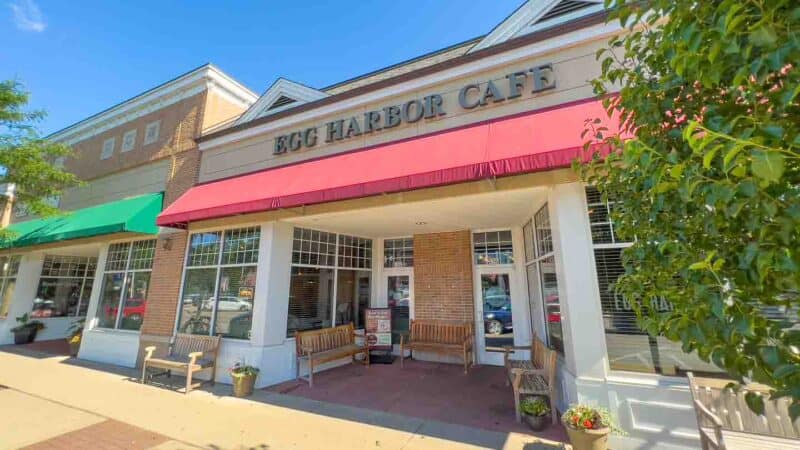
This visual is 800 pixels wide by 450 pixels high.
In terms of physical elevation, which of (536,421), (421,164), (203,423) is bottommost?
(203,423)

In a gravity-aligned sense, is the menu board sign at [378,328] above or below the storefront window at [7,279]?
below

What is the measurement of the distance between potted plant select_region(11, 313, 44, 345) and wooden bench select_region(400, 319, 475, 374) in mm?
15096

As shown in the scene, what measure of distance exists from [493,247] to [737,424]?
19.4 feet

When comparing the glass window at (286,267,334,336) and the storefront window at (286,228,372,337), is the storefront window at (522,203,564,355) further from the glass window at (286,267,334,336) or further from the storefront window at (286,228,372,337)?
the glass window at (286,267,334,336)

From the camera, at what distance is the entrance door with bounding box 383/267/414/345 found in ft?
32.6

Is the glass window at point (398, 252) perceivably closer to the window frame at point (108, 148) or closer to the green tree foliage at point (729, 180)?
the green tree foliage at point (729, 180)

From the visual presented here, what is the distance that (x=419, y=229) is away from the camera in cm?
951

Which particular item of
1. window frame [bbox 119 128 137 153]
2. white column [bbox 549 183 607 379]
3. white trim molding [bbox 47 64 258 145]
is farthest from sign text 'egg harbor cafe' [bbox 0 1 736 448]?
window frame [bbox 119 128 137 153]

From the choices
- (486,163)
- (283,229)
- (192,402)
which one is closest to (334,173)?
(283,229)

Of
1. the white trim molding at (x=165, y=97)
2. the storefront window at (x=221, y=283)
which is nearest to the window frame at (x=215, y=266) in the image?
the storefront window at (x=221, y=283)

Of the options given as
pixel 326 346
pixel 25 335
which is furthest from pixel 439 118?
pixel 25 335

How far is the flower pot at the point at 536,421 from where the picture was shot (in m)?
4.99

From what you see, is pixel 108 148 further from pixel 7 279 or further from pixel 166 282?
pixel 7 279

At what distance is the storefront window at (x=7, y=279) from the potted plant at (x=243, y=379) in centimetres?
1363
